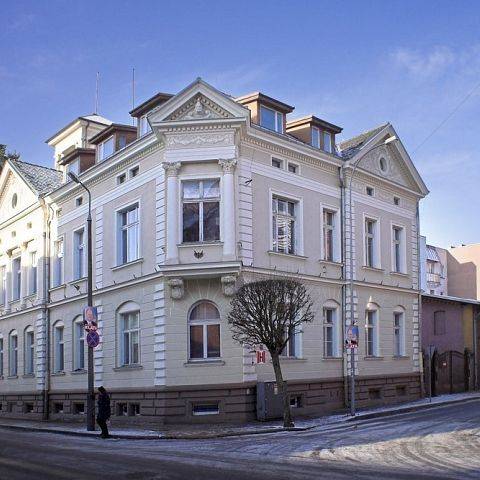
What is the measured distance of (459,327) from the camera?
3656 cm

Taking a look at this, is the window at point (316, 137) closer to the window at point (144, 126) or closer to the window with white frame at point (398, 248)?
the window with white frame at point (398, 248)

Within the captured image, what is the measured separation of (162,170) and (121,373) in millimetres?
7592

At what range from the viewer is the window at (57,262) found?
3225 cm

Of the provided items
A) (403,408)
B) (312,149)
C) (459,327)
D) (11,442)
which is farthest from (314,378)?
(459,327)

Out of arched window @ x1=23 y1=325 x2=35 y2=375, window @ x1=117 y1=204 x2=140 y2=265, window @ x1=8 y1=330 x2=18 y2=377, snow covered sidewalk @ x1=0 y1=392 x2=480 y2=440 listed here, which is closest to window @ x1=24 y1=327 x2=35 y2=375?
arched window @ x1=23 y1=325 x2=35 y2=375

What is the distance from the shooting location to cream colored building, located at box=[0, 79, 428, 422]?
78.0ft

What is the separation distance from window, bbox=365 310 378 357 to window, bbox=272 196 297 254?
18.6 feet

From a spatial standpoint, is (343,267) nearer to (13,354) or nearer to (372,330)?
(372,330)

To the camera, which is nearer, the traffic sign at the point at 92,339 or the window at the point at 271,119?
the traffic sign at the point at 92,339

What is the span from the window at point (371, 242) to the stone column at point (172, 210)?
9.83 m

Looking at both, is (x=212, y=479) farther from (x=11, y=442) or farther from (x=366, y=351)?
Result: (x=366, y=351)

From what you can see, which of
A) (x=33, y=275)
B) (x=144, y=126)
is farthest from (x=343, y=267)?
(x=33, y=275)

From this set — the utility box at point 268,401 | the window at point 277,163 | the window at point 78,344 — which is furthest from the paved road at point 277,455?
the window at point 277,163

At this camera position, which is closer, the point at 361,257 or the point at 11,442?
the point at 11,442
